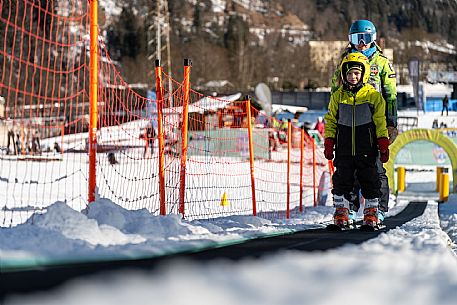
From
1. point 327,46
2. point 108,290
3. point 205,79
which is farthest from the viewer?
point 327,46

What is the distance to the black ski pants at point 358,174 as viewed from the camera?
5.82 metres

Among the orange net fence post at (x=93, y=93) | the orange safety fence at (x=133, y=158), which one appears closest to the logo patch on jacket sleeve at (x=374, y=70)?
the orange safety fence at (x=133, y=158)

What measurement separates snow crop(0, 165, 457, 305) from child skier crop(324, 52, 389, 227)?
1.69 meters

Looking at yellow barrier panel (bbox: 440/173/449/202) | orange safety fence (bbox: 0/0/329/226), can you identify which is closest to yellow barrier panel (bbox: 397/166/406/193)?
orange safety fence (bbox: 0/0/329/226)

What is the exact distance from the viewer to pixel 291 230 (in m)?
5.41

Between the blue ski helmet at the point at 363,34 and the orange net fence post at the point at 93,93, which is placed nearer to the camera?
the orange net fence post at the point at 93,93

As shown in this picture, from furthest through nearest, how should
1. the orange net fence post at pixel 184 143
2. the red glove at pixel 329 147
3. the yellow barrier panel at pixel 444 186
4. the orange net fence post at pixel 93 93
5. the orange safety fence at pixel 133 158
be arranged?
1. the yellow barrier panel at pixel 444 186
2. the orange net fence post at pixel 184 143
3. the orange safety fence at pixel 133 158
4. the red glove at pixel 329 147
5. the orange net fence post at pixel 93 93

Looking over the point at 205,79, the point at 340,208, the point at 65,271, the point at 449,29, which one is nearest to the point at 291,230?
the point at 340,208

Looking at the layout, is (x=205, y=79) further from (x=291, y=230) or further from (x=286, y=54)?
(x=291, y=230)

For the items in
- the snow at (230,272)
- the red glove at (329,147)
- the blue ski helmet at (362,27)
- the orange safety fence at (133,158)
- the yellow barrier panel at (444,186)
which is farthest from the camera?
the yellow barrier panel at (444,186)

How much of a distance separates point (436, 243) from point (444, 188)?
12.9m

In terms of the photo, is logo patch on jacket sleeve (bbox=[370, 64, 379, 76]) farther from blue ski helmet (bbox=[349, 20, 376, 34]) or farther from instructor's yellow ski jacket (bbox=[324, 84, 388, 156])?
instructor's yellow ski jacket (bbox=[324, 84, 388, 156])

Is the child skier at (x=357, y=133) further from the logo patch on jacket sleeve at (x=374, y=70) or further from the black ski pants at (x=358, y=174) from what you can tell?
the logo patch on jacket sleeve at (x=374, y=70)

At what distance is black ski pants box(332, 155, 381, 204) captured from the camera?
5.82 meters
